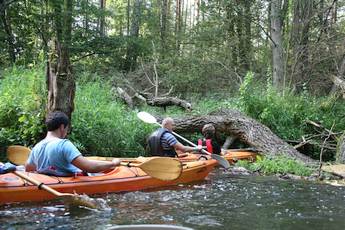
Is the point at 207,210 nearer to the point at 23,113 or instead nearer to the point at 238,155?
the point at 23,113

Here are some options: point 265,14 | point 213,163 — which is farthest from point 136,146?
point 265,14

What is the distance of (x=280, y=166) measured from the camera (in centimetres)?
880

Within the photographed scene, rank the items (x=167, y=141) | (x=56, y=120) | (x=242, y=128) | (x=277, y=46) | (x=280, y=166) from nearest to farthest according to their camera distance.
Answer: (x=56, y=120) < (x=167, y=141) < (x=280, y=166) < (x=242, y=128) < (x=277, y=46)

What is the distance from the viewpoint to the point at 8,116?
7.86 meters

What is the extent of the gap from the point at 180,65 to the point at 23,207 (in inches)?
487

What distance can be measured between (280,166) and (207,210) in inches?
144

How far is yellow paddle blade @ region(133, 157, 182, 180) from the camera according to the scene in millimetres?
6344

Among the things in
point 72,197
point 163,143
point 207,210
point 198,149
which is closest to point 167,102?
point 198,149

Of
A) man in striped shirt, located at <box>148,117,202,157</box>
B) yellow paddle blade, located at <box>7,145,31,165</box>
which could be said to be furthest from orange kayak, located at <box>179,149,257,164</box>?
yellow paddle blade, located at <box>7,145,31,165</box>

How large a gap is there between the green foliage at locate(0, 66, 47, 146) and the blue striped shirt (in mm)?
2031

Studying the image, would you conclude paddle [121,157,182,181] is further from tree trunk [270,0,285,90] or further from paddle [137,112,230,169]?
tree trunk [270,0,285,90]

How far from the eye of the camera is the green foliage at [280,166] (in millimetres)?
8566

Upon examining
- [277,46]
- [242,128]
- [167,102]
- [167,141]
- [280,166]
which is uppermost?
[277,46]

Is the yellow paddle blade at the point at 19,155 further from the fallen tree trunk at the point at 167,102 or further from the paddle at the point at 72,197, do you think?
the fallen tree trunk at the point at 167,102
